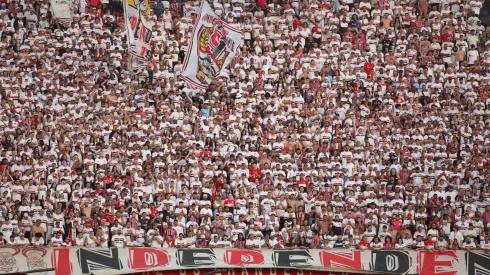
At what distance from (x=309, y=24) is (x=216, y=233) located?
1001 centimetres

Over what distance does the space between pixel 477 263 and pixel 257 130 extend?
766 cm

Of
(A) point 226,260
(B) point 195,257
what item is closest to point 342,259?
(A) point 226,260

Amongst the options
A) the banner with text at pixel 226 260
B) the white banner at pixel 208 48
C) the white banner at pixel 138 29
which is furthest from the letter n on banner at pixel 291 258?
the white banner at pixel 138 29

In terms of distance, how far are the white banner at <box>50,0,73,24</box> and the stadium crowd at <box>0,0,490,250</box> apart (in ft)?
1.13

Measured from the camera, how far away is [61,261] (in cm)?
3019

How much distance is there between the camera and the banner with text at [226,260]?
1183 inches

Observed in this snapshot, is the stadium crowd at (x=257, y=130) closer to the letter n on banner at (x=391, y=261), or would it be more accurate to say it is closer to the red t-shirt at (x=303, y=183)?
the red t-shirt at (x=303, y=183)

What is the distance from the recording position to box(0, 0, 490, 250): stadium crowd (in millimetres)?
32906

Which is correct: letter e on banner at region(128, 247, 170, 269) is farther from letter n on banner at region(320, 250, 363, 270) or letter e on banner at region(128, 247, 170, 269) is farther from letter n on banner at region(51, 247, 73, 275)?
letter n on banner at region(320, 250, 363, 270)

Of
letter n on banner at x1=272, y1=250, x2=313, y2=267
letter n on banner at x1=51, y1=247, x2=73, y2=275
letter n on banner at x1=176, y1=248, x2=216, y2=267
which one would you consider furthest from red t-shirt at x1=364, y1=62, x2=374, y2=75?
letter n on banner at x1=51, y1=247, x2=73, y2=275

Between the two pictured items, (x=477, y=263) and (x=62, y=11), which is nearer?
(x=477, y=263)

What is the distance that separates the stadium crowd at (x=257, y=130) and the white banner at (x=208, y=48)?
3.91 ft

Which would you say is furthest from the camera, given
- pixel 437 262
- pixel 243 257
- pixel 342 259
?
pixel 437 262

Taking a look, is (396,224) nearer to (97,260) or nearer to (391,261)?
(391,261)
